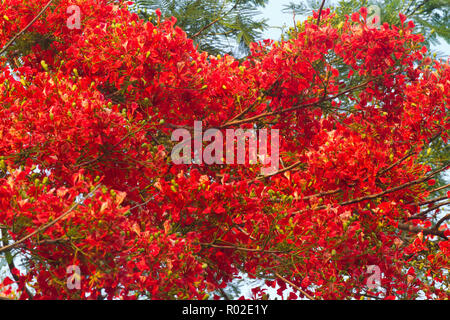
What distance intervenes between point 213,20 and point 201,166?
183 inches

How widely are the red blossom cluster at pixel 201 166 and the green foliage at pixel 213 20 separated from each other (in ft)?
12.6

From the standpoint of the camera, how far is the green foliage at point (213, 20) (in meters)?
8.33

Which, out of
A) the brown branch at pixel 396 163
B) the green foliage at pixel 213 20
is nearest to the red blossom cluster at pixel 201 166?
the brown branch at pixel 396 163

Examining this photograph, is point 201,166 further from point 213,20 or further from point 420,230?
point 213,20

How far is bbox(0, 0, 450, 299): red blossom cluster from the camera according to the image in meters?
2.91

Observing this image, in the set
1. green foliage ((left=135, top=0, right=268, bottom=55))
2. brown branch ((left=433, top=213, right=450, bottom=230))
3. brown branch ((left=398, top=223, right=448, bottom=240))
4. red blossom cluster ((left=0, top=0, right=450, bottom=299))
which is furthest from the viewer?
green foliage ((left=135, top=0, right=268, bottom=55))

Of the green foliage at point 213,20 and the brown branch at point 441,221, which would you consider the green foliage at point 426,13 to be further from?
the brown branch at point 441,221

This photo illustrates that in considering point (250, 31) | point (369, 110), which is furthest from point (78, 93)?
point (250, 31)

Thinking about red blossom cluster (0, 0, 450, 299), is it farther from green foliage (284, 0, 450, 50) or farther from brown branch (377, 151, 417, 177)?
green foliage (284, 0, 450, 50)

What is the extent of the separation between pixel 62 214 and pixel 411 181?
2722 mm

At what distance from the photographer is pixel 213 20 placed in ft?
27.1

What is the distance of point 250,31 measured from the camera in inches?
357

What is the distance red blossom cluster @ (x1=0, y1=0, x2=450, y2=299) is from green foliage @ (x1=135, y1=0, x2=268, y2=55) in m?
3.84

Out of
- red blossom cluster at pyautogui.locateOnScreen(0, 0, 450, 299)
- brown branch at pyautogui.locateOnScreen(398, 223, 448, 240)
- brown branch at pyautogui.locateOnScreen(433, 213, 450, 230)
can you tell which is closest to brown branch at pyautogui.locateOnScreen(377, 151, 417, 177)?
red blossom cluster at pyautogui.locateOnScreen(0, 0, 450, 299)
